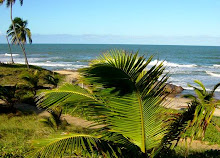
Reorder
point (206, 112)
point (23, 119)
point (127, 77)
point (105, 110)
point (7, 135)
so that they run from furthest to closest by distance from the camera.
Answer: point (23, 119), point (7, 135), point (105, 110), point (127, 77), point (206, 112)

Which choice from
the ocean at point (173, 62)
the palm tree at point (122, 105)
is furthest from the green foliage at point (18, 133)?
the palm tree at point (122, 105)

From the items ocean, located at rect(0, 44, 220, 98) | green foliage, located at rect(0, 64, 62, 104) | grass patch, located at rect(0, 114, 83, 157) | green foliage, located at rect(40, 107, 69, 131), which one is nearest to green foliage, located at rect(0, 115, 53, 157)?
grass patch, located at rect(0, 114, 83, 157)

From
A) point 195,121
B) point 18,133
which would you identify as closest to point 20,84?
point 18,133

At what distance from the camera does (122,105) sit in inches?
153

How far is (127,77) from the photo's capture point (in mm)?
3818

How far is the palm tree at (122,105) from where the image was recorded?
3840mm

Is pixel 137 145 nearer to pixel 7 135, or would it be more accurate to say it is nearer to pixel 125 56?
pixel 125 56

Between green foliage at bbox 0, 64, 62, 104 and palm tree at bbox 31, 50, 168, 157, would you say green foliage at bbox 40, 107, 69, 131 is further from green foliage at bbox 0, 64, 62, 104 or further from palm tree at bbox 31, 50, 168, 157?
palm tree at bbox 31, 50, 168, 157

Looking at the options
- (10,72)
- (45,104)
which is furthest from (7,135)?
(10,72)

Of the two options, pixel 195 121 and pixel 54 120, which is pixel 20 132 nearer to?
pixel 54 120

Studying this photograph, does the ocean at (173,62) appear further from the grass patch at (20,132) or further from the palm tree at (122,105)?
the grass patch at (20,132)

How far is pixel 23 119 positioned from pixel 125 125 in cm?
865

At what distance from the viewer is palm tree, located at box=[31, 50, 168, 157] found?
3840 millimetres

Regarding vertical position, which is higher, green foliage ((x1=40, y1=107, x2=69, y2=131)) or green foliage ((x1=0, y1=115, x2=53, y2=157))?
green foliage ((x1=40, y1=107, x2=69, y2=131))
